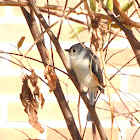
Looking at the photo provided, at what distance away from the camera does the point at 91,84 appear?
96 centimetres

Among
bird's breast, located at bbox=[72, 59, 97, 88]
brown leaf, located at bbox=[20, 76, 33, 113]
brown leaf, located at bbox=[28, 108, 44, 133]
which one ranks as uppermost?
bird's breast, located at bbox=[72, 59, 97, 88]

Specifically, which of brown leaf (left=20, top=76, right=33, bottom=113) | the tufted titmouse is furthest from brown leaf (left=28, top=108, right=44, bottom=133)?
the tufted titmouse

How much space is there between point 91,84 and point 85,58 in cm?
8

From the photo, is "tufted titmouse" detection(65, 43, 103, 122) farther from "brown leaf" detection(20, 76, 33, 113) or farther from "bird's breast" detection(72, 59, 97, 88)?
"brown leaf" detection(20, 76, 33, 113)

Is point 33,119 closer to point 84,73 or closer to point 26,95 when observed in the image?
point 26,95

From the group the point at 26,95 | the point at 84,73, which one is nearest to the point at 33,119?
the point at 26,95

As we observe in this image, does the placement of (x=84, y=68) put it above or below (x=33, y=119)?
above

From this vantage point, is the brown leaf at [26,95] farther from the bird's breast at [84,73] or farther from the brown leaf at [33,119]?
the bird's breast at [84,73]

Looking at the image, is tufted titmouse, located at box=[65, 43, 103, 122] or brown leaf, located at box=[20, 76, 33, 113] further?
tufted titmouse, located at box=[65, 43, 103, 122]

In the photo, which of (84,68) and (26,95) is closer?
(26,95)

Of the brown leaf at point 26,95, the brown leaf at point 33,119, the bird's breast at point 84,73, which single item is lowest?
the brown leaf at point 33,119

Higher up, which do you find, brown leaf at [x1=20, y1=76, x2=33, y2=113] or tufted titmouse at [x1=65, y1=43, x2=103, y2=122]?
tufted titmouse at [x1=65, y1=43, x2=103, y2=122]

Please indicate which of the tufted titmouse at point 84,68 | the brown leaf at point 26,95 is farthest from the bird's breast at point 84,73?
the brown leaf at point 26,95

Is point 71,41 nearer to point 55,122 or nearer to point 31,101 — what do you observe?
point 55,122
